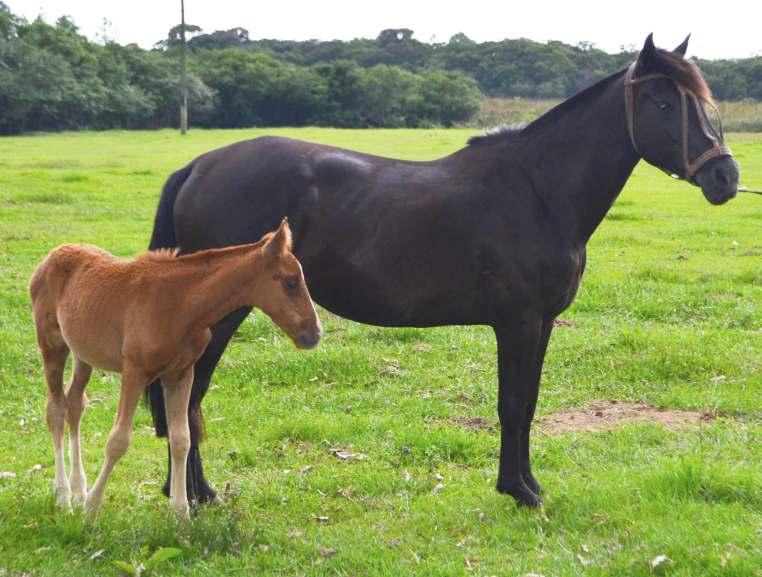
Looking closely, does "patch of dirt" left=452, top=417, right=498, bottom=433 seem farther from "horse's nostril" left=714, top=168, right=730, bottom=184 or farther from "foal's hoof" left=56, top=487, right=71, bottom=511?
"foal's hoof" left=56, top=487, right=71, bottom=511

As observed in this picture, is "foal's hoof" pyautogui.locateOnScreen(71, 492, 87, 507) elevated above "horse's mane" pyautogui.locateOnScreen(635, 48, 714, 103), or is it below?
below

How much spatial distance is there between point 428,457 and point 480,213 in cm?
188

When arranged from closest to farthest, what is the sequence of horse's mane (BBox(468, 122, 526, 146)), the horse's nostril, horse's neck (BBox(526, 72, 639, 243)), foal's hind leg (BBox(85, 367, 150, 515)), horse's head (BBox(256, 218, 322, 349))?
horse's head (BBox(256, 218, 322, 349)) < foal's hind leg (BBox(85, 367, 150, 515)) < the horse's nostril < horse's neck (BBox(526, 72, 639, 243)) < horse's mane (BBox(468, 122, 526, 146))

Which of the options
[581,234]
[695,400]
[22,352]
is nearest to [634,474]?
[581,234]

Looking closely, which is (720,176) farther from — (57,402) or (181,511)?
(57,402)

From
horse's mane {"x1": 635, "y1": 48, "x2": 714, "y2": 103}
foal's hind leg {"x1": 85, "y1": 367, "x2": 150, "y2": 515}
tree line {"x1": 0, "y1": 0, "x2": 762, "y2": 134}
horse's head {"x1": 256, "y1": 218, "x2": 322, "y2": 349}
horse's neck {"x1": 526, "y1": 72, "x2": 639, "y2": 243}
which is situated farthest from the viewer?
Answer: tree line {"x1": 0, "y1": 0, "x2": 762, "y2": 134}

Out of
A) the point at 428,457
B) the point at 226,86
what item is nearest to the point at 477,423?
the point at 428,457

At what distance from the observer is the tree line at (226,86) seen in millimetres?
58406

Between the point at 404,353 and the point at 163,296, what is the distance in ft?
14.5

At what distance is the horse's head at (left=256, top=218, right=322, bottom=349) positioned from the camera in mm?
4383

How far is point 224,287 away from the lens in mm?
4562

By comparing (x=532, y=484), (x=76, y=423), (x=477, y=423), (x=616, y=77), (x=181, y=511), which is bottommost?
(x=477, y=423)

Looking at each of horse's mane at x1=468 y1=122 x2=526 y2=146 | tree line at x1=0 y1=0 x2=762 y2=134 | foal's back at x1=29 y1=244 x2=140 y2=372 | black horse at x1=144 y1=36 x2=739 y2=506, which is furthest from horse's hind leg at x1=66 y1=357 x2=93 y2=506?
tree line at x1=0 y1=0 x2=762 y2=134

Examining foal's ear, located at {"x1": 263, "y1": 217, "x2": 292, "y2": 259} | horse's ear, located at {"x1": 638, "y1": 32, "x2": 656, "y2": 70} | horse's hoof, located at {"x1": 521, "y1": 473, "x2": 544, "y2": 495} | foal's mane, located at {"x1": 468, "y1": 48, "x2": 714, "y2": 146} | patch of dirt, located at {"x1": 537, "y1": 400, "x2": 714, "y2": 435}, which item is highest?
horse's ear, located at {"x1": 638, "y1": 32, "x2": 656, "y2": 70}
